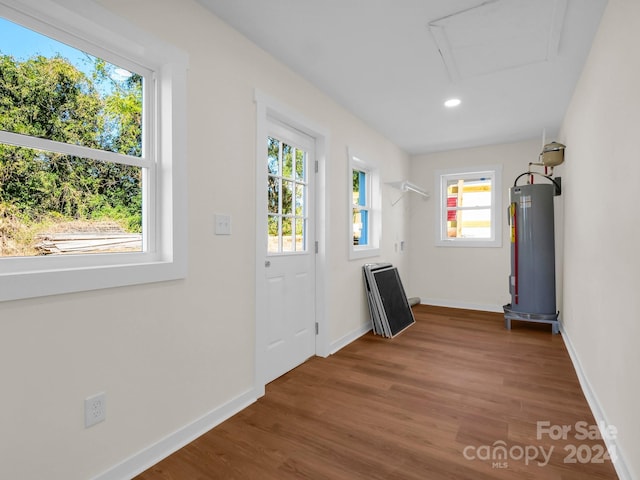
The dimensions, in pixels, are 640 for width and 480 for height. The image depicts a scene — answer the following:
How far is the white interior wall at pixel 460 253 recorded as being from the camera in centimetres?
491

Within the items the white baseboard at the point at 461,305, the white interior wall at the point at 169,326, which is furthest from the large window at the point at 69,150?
the white baseboard at the point at 461,305

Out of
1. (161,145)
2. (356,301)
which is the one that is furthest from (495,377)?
(161,145)

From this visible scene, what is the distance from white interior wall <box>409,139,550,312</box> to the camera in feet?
16.1

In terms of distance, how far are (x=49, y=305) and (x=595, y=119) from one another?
3.26m

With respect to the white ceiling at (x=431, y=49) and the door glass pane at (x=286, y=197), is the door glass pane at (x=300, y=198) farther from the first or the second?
the white ceiling at (x=431, y=49)

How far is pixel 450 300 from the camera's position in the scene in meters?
5.35

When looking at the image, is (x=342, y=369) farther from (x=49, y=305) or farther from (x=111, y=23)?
(x=111, y=23)

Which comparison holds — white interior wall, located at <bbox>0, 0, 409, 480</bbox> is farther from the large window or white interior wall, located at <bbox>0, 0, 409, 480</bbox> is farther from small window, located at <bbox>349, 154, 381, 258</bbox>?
small window, located at <bbox>349, 154, 381, 258</bbox>

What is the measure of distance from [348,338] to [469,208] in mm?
Answer: 3032

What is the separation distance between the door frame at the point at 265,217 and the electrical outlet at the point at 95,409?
98cm

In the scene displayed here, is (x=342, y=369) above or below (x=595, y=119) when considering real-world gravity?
below

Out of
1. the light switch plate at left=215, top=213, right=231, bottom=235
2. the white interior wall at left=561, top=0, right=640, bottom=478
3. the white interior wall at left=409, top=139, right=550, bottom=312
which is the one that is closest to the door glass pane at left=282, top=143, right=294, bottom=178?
the light switch plate at left=215, top=213, right=231, bottom=235

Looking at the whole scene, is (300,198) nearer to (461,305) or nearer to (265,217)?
(265,217)

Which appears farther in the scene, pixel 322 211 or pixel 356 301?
pixel 356 301
